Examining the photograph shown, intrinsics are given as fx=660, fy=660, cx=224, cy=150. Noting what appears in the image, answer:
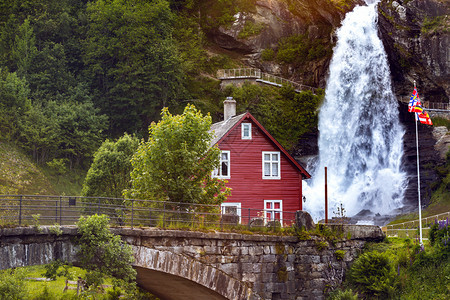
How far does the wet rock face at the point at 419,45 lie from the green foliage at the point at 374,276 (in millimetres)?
40528

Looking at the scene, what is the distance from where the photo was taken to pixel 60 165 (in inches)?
2313

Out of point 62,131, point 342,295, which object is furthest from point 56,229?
point 62,131

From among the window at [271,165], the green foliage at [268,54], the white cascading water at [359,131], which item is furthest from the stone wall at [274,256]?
the green foliage at [268,54]

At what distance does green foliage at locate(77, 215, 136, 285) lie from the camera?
21453 millimetres

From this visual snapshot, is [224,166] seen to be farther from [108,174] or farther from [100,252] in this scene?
[100,252]

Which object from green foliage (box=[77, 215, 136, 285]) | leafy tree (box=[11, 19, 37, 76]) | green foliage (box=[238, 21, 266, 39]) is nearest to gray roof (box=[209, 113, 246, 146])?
green foliage (box=[77, 215, 136, 285])

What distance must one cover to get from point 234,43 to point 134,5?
12106mm

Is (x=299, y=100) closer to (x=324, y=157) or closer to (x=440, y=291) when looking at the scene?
(x=324, y=157)

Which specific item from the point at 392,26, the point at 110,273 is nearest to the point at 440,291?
the point at 110,273

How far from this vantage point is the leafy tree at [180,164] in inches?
1206

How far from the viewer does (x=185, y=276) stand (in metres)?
24.3

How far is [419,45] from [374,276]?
42146mm

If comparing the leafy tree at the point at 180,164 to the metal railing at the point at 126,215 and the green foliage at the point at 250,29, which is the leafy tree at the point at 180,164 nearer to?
the metal railing at the point at 126,215

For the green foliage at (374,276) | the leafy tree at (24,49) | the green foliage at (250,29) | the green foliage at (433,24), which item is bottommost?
the green foliage at (374,276)
